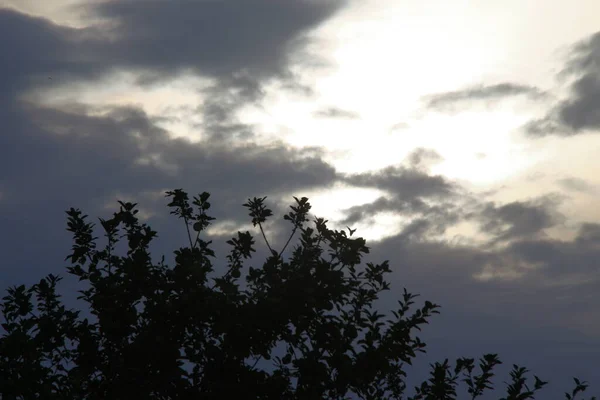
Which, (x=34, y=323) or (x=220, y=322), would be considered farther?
(x=34, y=323)

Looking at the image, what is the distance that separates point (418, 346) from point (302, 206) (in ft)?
12.8

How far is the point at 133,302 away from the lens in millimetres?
13602

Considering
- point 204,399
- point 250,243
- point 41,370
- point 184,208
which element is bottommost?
point 204,399

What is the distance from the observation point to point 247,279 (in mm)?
13703

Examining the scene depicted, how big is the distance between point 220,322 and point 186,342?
3.47 ft

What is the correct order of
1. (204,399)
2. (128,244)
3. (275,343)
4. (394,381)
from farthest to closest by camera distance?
(394,381)
(128,244)
(275,343)
(204,399)

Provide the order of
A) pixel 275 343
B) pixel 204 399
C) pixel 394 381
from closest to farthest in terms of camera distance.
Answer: pixel 204 399 < pixel 275 343 < pixel 394 381

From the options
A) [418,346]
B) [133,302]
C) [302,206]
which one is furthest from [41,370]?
[418,346]

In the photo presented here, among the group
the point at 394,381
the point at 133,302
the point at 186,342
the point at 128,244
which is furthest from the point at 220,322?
the point at 394,381

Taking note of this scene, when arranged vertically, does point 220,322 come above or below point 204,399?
above

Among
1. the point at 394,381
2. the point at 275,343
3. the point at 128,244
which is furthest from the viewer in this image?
the point at 394,381

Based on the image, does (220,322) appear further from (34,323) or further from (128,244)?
(34,323)

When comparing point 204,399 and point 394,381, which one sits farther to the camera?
point 394,381

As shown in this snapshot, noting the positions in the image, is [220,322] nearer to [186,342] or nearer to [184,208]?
[186,342]
